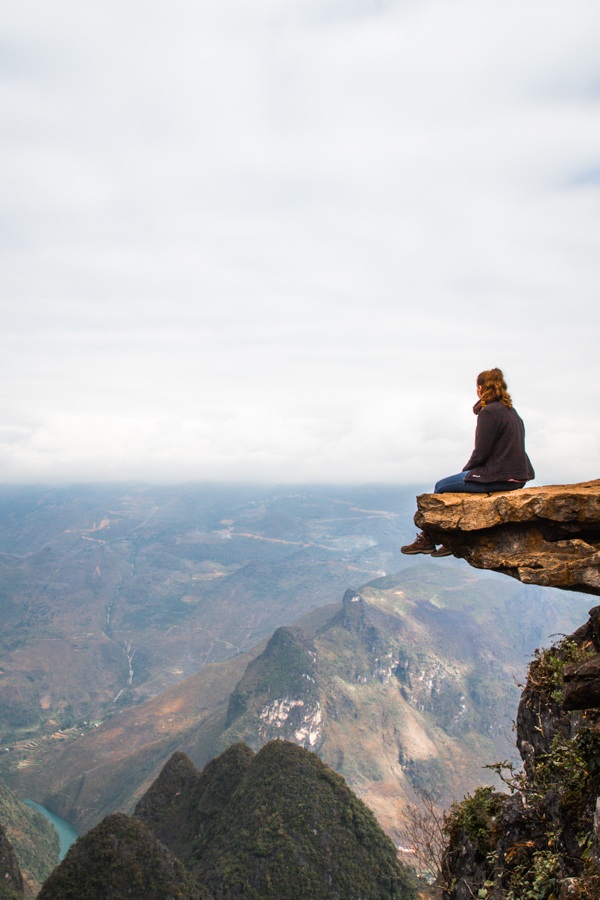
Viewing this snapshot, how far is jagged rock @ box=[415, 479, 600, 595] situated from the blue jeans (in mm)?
161

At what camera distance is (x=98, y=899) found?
53.2 meters

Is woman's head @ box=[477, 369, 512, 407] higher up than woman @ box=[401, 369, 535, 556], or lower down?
higher up

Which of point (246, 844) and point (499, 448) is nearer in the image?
point (499, 448)

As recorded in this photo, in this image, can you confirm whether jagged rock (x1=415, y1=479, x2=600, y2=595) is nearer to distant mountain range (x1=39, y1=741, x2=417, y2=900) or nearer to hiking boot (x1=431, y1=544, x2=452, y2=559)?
hiking boot (x1=431, y1=544, x2=452, y2=559)

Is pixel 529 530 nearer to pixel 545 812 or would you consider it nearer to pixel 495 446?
pixel 495 446

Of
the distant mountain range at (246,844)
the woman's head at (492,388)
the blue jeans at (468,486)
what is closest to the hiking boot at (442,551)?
the blue jeans at (468,486)

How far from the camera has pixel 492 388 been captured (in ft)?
39.4

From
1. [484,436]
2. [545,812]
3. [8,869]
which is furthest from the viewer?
[8,869]

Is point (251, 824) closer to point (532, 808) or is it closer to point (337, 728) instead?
point (532, 808)

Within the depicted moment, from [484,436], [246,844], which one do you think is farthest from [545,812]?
[246,844]

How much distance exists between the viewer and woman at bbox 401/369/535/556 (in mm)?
11734

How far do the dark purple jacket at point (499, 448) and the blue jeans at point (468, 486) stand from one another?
0.50 ft

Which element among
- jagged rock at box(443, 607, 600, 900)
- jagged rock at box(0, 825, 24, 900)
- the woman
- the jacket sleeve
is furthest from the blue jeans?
jagged rock at box(0, 825, 24, 900)

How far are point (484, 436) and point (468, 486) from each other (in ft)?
4.82
